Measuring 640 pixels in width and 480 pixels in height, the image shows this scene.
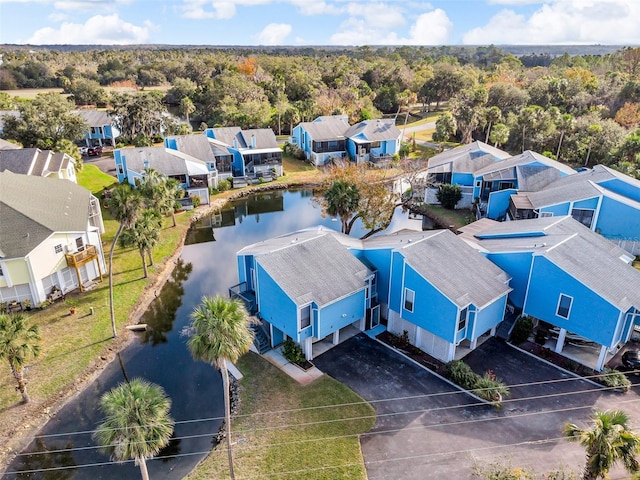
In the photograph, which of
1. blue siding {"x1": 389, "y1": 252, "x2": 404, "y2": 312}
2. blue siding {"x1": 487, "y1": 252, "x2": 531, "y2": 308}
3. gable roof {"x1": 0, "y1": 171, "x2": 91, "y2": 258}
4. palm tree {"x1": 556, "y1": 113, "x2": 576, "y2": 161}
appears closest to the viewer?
blue siding {"x1": 389, "y1": 252, "x2": 404, "y2": 312}

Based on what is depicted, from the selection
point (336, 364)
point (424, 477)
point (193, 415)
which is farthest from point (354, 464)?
point (193, 415)

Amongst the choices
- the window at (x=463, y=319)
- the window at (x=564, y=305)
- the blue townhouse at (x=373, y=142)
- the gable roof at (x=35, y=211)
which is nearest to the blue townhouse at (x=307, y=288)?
→ the window at (x=463, y=319)

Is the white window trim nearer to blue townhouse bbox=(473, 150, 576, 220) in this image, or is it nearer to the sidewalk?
the sidewalk

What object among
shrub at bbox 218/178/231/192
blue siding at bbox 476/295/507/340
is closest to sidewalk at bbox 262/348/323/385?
blue siding at bbox 476/295/507/340

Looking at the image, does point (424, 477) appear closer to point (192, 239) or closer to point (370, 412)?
point (370, 412)

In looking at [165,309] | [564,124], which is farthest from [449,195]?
[165,309]

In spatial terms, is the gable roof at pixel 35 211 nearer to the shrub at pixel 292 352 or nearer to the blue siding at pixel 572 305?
the shrub at pixel 292 352

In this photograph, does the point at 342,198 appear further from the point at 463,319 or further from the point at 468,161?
the point at 468,161
